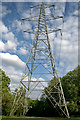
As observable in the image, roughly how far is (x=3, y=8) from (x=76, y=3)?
8.35ft

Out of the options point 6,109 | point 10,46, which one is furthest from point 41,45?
point 6,109

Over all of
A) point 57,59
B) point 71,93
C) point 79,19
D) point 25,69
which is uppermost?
point 79,19

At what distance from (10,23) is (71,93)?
20356mm

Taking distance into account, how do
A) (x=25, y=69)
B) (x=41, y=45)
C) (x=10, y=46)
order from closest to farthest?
(x=10, y=46), (x=25, y=69), (x=41, y=45)

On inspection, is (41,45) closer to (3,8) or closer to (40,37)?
(40,37)

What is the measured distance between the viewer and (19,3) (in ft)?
15.4

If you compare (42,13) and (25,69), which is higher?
(42,13)

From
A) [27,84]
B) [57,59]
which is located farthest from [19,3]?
[27,84]

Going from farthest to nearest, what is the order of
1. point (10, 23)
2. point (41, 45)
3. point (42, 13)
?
point (41, 45) → point (42, 13) → point (10, 23)

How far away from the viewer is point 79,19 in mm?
3691

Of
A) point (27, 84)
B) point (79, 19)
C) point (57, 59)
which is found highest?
point (79, 19)

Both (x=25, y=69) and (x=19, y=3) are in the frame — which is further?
(x=25, y=69)

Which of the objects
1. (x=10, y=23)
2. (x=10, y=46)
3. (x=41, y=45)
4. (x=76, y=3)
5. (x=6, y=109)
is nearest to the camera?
(x=76, y=3)

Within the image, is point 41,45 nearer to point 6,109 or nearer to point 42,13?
point 42,13
